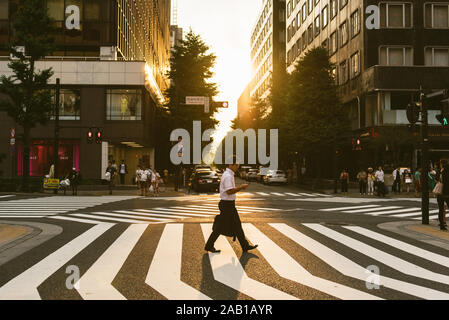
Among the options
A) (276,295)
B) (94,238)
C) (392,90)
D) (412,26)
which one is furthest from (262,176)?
(276,295)

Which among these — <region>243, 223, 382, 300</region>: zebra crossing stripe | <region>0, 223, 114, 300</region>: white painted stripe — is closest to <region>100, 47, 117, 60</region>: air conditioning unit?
<region>0, 223, 114, 300</region>: white painted stripe

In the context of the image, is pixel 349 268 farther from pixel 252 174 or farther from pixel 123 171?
pixel 252 174

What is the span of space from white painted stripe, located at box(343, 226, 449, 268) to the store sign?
3082 centimetres

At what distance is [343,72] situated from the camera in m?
44.9

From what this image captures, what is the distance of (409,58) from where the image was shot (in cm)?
3725

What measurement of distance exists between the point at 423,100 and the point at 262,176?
120 ft

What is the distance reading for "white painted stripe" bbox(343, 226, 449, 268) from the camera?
8.02 m

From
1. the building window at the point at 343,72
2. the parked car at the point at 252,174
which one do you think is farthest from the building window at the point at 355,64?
the parked car at the point at 252,174

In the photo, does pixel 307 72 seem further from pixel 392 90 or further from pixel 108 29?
pixel 108 29

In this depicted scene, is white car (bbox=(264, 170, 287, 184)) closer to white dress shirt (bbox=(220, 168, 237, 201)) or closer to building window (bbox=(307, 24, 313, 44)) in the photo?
building window (bbox=(307, 24, 313, 44))

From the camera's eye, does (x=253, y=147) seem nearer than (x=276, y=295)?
No

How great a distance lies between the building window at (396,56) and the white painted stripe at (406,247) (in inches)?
1141

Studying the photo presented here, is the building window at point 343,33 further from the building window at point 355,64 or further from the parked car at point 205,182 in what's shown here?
the parked car at point 205,182

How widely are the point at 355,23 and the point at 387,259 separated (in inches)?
1439
